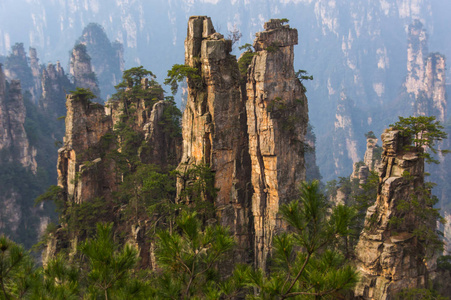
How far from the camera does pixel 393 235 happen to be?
1819 cm

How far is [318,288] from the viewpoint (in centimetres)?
913

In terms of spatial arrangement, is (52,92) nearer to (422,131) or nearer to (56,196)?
(56,196)

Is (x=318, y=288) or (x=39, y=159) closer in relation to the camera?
(x=318, y=288)

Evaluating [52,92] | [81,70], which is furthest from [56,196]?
[81,70]

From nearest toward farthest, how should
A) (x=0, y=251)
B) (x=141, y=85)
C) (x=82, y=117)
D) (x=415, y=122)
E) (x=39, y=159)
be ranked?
(x=0, y=251) < (x=415, y=122) < (x=82, y=117) < (x=141, y=85) < (x=39, y=159)

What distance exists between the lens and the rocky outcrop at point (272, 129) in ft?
79.5

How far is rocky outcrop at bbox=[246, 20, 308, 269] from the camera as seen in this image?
24.2m

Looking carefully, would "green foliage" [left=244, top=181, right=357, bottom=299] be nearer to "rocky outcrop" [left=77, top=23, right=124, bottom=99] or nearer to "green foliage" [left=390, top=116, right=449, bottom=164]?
"green foliage" [left=390, top=116, right=449, bottom=164]

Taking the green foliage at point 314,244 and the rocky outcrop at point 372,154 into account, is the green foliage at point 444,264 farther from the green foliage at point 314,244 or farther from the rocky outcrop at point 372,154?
the rocky outcrop at point 372,154

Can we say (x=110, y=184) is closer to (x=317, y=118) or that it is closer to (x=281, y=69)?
(x=281, y=69)

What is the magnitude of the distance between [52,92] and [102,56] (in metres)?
34.9

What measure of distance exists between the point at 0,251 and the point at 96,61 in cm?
9858

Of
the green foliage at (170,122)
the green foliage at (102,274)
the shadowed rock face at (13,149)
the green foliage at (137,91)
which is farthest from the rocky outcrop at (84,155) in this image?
the shadowed rock face at (13,149)

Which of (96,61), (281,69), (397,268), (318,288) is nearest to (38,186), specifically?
(281,69)
